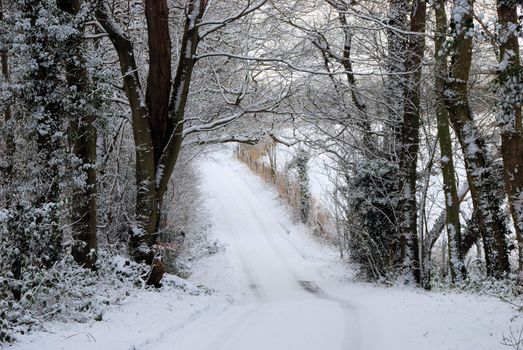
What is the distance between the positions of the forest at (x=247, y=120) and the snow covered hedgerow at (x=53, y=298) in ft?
0.11

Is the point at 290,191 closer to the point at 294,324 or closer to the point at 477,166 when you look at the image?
the point at 477,166

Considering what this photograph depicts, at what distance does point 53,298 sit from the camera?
23.9 ft

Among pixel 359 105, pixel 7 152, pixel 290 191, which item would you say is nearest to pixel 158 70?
pixel 7 152

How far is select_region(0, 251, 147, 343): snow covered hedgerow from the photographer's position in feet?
20.2

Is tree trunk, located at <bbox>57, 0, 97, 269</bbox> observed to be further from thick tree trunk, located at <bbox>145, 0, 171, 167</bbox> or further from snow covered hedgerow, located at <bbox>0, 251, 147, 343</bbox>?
thick tree trunk, located at <bbox>145, 0, 171, 167</bbox>

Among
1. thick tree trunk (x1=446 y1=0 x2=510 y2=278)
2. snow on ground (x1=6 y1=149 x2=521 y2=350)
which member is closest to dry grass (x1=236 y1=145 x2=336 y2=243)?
snow on ground (x1=6 y1=149 x2=521 y2=350)

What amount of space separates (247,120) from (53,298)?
1248 centimetres

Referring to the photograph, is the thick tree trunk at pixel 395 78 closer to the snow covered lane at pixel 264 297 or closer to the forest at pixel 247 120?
the forest at pixel 247 120

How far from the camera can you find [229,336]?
24.7ft

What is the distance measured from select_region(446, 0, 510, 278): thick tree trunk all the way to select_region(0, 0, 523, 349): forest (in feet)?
0.12

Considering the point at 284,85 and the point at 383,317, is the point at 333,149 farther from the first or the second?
the point at 383,317

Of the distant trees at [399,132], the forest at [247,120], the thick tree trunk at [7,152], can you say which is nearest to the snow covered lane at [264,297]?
the forest at [247,120]

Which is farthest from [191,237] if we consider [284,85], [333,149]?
[284,85]

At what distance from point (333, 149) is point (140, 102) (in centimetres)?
853
